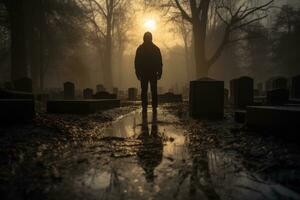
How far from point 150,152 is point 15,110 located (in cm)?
320

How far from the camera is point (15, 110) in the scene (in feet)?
18.5

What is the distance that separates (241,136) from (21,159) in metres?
3.20

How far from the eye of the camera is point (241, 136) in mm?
4754

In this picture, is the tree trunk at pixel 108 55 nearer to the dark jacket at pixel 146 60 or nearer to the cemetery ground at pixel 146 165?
the dark jacket at pixel 146 60

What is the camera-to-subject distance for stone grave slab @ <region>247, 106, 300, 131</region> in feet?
13.4

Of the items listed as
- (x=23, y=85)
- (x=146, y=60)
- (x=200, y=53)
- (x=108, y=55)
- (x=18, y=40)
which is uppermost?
(x=108, y=55)

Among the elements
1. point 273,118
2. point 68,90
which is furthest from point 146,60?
point 68,90

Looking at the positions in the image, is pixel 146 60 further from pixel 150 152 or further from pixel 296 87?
pixel 296 87

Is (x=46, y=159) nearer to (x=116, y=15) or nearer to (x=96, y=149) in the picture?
(x=96, y=149)

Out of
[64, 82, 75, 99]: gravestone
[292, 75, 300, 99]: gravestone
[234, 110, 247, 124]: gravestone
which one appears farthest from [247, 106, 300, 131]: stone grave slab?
[64, 82, 75, 99]: gravestone

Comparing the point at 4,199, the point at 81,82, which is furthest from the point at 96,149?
the point at 81,82

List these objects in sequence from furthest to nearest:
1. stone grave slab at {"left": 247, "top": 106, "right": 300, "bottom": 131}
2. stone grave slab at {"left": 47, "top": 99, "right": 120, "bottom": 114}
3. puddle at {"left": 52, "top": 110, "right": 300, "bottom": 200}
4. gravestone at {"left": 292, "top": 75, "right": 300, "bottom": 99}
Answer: gravestone at {"left": 292, "top": 75, "right": 300, "bottom": 99}, stone grave slab at {"left": 47, "top": 99, "right": 120, "bottom": 114}, stone grave slab at {"left": 247, "top": 106, "right": 300, "bottom": 131}, puddle at {"left": 52, "top": 110, "right": 300, "bottom": 200}

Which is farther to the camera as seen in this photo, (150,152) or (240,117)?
(240,117)

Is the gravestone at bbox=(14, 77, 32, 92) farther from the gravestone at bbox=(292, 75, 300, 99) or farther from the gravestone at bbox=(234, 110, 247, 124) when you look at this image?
the gravestone at bbox=(292, 75, 300, 99)
